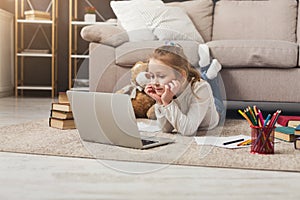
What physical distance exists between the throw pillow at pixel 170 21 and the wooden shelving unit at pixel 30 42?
4.49 feet

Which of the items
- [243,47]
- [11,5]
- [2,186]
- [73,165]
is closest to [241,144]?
[73,165]

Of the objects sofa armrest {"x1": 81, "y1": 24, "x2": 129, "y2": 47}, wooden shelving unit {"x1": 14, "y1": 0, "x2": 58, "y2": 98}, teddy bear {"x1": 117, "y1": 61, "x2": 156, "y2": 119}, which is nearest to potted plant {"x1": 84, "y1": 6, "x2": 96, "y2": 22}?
wooden shelving unit {"x1": 14, "y1": 0, "x2": 58, "y2": 98}

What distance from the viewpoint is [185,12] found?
11.4ft

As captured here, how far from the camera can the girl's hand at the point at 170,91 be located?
164 centimetres

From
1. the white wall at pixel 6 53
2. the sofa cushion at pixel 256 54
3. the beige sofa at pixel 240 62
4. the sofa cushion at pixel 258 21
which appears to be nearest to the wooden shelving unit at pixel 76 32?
the white wall at pixel 6 53

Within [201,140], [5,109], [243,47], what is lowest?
[5,109]

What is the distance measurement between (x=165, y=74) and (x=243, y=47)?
4.12 ft

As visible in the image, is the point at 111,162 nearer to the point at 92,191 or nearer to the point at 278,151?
the point at 92,191

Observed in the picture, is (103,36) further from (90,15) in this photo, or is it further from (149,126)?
(90,15)

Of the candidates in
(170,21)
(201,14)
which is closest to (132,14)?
(170,21)

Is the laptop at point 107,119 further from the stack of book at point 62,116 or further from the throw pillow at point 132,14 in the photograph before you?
the throw pillow at point 132,14

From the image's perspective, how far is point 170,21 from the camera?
10.8 ft

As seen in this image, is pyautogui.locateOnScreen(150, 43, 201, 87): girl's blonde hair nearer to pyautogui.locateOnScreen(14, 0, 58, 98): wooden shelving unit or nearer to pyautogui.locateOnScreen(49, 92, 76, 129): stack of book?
pyautogui.locateOnScreen(49, 92, 76, 129): stack of book

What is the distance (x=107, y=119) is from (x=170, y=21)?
6.10 ft
